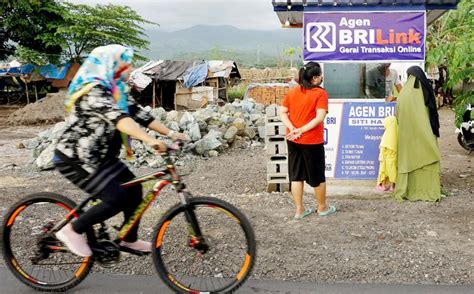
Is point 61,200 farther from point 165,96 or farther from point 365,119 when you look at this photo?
point 165,96

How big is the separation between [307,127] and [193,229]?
235 cm

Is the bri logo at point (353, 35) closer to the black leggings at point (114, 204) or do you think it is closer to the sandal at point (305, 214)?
the sandal at point (305, 214)

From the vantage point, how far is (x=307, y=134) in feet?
18.9

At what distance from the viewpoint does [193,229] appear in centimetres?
377

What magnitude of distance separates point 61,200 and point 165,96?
1158 inches

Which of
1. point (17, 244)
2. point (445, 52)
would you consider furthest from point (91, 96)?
point (445, 52)

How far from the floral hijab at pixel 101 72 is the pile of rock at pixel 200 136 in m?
7.73

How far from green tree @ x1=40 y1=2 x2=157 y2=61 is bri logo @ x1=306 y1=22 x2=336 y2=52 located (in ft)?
82.5

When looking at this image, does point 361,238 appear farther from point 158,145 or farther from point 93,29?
point 93,29

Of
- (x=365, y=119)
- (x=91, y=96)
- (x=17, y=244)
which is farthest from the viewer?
(x=365, y=119)

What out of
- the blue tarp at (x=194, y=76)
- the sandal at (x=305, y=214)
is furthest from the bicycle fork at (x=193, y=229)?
the blue tarp at (x=194, y=76)

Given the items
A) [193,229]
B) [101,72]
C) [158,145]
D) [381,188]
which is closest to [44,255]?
[193,229]

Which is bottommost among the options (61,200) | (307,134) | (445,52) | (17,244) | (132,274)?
(132,274)

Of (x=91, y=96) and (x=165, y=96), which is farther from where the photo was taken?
(x=165, y=96)
